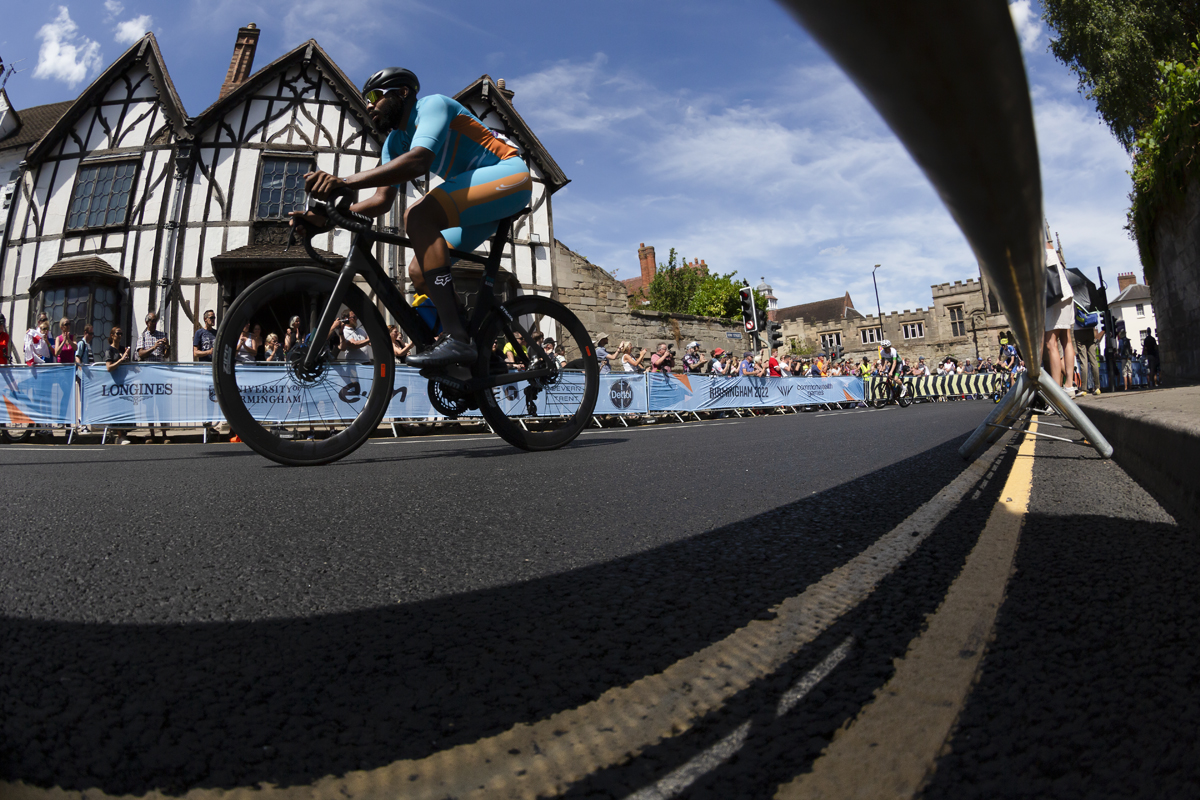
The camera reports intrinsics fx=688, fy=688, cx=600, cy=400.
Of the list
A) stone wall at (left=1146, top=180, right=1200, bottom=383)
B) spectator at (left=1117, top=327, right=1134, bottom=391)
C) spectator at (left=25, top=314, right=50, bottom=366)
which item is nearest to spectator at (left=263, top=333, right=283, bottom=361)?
stone wall at (left=1146, top=180, right=1200, bottom=383)

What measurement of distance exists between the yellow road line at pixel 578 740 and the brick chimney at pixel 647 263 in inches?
A: 2382

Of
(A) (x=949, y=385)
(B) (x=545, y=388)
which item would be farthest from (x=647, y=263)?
(B) (x=545, y=388)

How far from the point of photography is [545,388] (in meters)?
4.58

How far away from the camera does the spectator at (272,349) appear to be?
3176 millimetres

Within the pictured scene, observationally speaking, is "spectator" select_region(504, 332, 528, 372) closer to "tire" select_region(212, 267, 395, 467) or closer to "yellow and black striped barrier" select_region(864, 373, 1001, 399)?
"tire" select_region(212, 267, 395, 467)

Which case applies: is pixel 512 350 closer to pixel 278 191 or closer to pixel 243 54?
pixel 278 191

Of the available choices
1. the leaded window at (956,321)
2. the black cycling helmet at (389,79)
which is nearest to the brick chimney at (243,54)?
the black cycling helmet at (389,79)

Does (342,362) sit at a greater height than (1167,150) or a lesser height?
lesser

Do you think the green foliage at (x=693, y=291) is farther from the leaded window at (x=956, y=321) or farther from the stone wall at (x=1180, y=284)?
the stone wall at (x=1180, y=284)

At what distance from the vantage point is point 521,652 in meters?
0.95

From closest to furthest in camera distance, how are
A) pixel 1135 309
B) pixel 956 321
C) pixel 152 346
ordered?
pixel 152 346
pixel 956 321
pixel 1135 309

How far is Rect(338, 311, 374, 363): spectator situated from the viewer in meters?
3.54

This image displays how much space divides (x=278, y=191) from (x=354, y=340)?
1565 centimetres

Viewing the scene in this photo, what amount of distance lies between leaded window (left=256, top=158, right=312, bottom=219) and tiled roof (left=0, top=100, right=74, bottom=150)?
880cm
